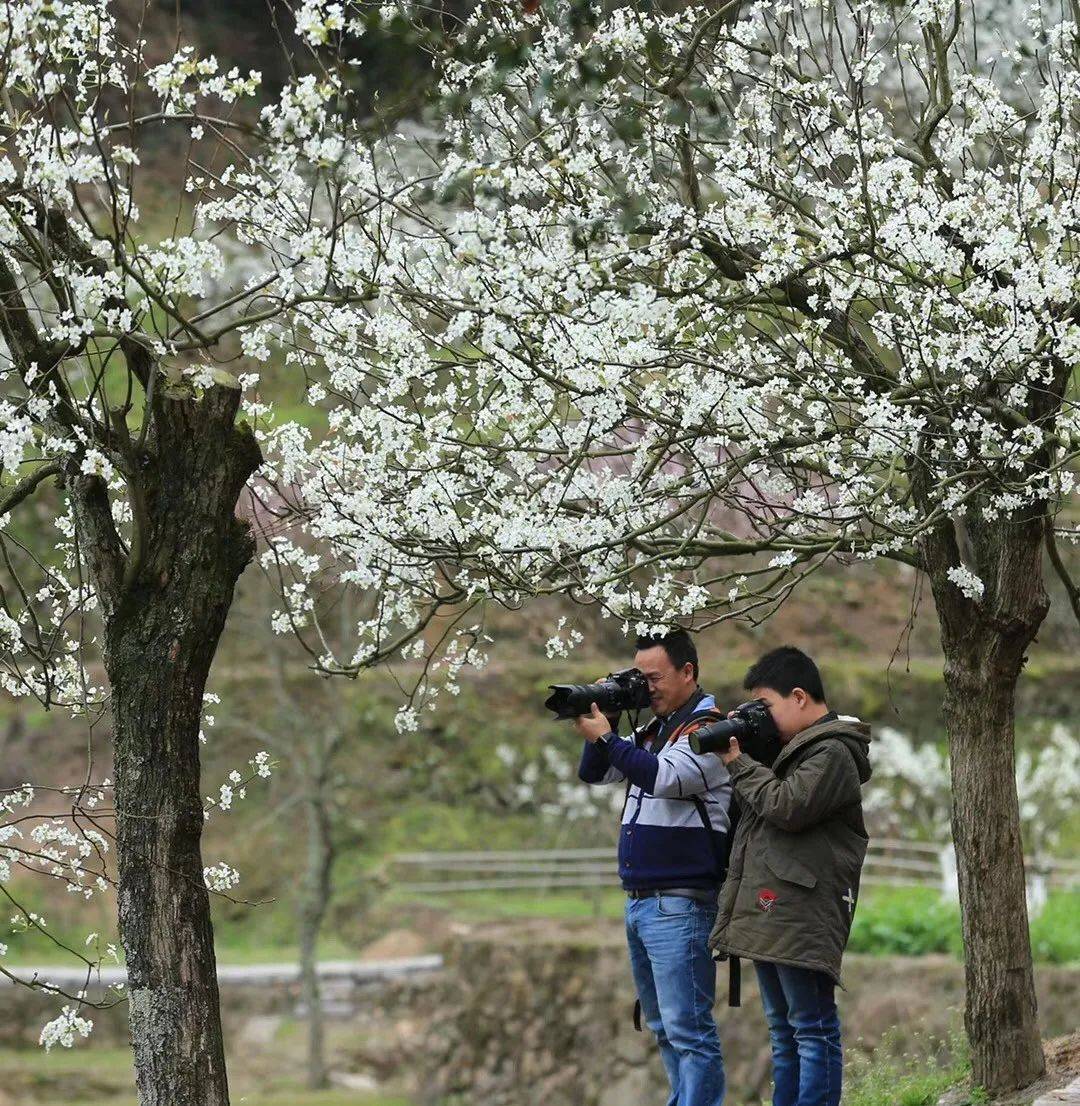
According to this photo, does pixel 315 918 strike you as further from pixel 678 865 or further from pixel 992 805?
Result: pixel 678 865

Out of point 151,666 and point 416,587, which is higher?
point 416,587

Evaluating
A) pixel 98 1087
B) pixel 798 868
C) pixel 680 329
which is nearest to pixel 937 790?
pixel 98 1087

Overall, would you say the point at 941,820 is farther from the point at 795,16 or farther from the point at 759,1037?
the point at 795,16

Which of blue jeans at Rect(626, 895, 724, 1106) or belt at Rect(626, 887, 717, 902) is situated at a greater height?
belt at Rect(626, 887, 717, 902)

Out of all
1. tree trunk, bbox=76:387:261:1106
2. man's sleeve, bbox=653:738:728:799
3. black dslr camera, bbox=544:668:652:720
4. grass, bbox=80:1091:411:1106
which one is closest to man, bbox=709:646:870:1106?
man's sleeve, bbox=653:738:728:799

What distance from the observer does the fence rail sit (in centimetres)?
1689

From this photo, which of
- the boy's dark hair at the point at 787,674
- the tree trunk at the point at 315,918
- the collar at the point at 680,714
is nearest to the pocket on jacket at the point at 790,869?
the boy's dark hair at the point at 787,674

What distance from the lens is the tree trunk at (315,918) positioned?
16047mm

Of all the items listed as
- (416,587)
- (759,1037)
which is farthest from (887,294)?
(759,1037)

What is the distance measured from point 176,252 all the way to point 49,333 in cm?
42

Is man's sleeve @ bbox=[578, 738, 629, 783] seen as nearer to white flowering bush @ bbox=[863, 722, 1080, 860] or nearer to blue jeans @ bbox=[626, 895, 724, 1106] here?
blue jeans @ bbox=[626, 895, 724, 1106]

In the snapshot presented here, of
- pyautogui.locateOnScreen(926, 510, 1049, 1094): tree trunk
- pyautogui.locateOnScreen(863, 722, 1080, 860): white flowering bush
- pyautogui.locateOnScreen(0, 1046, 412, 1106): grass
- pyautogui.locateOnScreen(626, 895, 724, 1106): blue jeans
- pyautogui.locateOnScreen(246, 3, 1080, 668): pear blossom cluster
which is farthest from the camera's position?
pyautogui.locateOnScreen(863, 722, 1080, 860): white flowering bush

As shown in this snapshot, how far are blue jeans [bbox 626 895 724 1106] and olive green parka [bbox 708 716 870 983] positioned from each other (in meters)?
0.15

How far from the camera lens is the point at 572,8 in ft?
15.8
